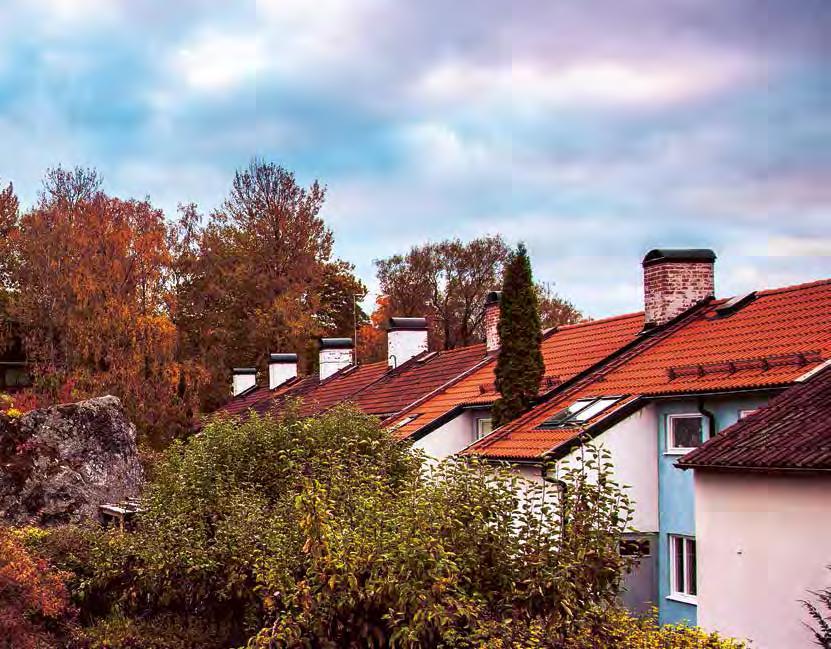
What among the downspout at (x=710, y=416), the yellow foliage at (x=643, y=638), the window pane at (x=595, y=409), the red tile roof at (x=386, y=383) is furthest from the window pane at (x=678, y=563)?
the red tile roof at (x=386, y=383)

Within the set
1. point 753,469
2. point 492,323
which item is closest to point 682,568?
point 753,469

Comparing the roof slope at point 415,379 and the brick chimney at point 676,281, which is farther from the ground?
the brick chimney at point 676,281

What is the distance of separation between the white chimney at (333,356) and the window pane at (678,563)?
26.4m

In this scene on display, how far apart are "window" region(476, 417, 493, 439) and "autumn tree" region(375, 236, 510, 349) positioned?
30654mm

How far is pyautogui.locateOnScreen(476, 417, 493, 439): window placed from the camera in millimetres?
27016

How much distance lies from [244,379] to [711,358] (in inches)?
1478

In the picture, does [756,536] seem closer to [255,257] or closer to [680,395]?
[680,395]

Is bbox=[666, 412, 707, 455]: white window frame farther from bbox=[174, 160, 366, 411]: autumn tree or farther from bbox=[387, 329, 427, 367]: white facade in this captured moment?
bbox=[174, 160, 366, 411]: autumn tree

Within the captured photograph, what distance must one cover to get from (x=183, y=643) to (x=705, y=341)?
11.5 metres

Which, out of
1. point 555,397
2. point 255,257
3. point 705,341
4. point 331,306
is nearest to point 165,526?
point 555,397

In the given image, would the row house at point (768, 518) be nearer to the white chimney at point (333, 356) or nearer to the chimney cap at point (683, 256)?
the chimney cap at point (683, 256)

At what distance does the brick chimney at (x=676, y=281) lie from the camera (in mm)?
24000

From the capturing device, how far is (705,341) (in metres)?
21.6

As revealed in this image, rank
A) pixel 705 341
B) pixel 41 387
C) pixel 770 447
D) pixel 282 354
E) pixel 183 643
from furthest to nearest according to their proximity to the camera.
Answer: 1. pixel 282 354
2. pixel 41 387
3. pixel 705 341
4. pixel 183 643
5. pixel 770 447
